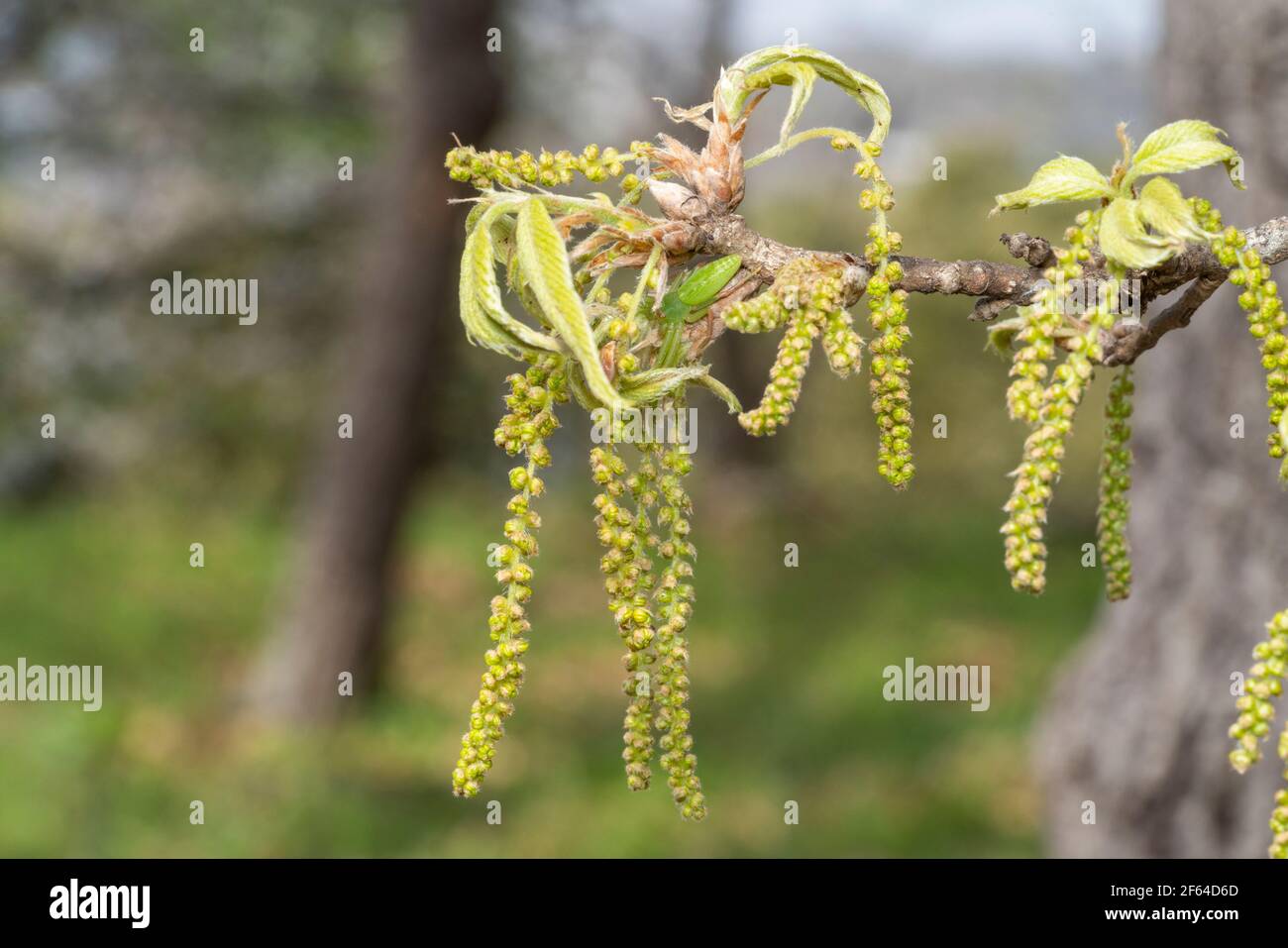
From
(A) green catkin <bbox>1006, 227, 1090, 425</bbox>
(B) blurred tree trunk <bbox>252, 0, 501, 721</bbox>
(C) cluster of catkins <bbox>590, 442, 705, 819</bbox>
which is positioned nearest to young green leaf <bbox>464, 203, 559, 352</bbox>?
(C) cluster of catkins <bbox>590, 442, 705, 819</bbox>

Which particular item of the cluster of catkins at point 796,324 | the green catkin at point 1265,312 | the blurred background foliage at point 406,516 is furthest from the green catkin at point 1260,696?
the blurred background foliage at point 406,516

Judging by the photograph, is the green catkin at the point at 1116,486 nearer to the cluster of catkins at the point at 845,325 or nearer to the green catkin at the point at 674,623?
the cluster of catkins at the point at 845,325

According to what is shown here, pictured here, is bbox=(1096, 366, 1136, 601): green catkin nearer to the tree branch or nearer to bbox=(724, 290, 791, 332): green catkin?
the tree branch

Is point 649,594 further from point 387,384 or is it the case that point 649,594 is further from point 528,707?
point 528,707

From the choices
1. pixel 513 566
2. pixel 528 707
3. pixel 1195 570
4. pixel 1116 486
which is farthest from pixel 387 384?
pixel 513 566
